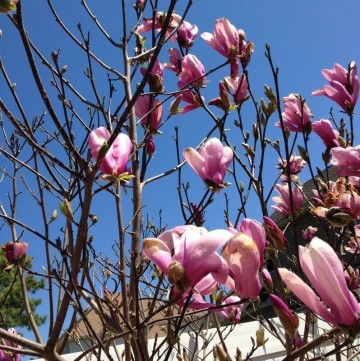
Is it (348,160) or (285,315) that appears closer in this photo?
(285,315)

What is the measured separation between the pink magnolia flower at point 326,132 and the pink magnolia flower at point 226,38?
1.49ft

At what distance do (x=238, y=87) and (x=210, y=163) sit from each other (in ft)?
2.09

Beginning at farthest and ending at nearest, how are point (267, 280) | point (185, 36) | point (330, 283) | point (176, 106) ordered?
point (185, 36) < point (176, 106) < point (267, 280) < point (330, 283)

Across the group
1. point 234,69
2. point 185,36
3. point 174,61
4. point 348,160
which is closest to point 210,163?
point 348,160

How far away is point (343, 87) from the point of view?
1.79 metres

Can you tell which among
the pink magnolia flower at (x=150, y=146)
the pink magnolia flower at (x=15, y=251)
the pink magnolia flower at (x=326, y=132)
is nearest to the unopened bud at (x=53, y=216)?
the pink magnolia flower at (x=15, y=251)

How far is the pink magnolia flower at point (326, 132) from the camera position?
1793 millimetres

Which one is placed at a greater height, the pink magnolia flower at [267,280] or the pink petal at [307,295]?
the pink magnolia flower at [267,280]

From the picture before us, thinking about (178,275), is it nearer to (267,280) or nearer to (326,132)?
(267,280)

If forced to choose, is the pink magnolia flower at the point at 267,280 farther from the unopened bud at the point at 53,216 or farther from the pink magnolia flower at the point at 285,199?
the unopened bud at the point at 53,216

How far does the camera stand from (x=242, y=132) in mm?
1948

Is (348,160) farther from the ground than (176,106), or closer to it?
closer to it

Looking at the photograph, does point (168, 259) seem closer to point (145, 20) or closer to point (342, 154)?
point (342, 154)

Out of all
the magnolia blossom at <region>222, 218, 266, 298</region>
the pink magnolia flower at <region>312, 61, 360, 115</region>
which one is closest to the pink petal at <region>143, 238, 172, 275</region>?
the magnolia blossom at <region>222, 218, 266, 298</region>
